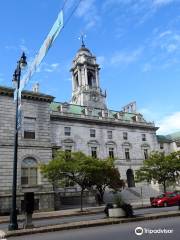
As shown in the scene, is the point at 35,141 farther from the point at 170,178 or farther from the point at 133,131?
the point at 133,131

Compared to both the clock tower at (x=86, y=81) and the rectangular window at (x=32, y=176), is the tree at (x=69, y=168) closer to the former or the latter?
the rectangular window at (x=32, y=176)

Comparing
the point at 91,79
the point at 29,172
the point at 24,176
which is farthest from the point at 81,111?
the point at 24,176

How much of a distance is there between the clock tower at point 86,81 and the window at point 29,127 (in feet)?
121

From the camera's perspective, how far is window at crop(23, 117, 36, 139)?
34.0m

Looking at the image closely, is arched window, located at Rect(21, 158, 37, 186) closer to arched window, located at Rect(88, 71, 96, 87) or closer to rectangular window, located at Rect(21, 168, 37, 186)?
rectangular window, located at Rect(21, 168, 37, 186)

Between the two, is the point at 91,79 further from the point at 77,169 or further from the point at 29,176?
the point at 77,169

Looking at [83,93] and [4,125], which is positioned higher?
[83,93]

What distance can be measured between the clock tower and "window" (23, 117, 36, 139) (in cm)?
3685

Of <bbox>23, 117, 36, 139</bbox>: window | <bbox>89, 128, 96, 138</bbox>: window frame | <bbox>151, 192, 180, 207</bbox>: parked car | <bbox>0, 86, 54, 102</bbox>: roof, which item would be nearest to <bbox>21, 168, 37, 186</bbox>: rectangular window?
<bbox>23, 117, 36, 139</bbox>: window

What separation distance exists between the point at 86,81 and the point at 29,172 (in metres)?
45.2

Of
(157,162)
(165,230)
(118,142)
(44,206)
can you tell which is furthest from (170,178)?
(165,230)

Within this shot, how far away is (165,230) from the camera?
1208cm

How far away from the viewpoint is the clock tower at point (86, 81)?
72.3 m

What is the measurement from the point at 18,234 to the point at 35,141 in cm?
2117
